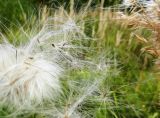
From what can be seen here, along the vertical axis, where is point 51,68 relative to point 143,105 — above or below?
above

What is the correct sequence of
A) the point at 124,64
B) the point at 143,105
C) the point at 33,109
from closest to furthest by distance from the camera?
the point at 33,109
the point at 143,105
the point at 124,64

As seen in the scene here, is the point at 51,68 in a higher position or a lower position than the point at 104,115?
higher

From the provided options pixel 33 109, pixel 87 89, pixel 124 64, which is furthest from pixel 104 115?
pixel 124 64

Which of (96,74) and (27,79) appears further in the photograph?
(96,74)

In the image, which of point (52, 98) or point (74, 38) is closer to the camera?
point (52, 98)

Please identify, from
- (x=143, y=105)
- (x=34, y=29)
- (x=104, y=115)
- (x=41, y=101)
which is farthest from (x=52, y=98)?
(x=34, y=29)

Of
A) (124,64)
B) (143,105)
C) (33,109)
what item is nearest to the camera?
(33,109)

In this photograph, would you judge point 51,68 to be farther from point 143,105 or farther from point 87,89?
point 143,105

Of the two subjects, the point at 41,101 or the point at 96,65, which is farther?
the point at 96,65

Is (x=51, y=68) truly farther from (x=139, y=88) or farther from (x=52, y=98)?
(x=139, y=88)
